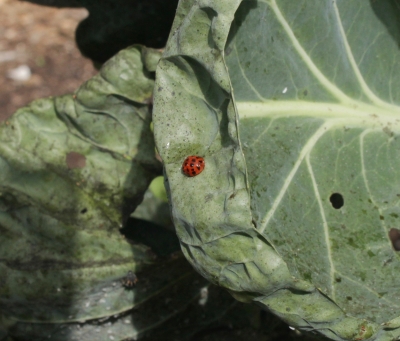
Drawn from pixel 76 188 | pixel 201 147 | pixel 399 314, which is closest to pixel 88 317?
pixel 76 188

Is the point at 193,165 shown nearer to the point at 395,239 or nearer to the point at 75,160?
the point at 75,160

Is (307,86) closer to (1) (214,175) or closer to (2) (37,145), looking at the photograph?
(1) (214,175)

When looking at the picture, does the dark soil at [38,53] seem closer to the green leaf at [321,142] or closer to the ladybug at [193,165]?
the green leaf at [321,142]

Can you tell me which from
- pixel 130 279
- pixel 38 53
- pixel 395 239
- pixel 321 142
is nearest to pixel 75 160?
pixel 130 279

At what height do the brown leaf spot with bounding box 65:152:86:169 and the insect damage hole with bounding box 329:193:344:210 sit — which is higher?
the insect damage hole with bounding box 329:193:344:210

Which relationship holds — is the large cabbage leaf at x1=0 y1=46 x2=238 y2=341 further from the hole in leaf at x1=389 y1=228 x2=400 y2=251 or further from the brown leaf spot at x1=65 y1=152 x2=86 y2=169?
the hole in leaf at x1=389 y1=228 x2=400 y2=251

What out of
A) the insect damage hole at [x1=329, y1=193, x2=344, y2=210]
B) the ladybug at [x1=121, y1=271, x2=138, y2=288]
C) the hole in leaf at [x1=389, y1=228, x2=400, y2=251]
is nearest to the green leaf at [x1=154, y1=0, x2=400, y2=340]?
the insect damage hole at [x1=329, y1=193, x2=344, y2=210]

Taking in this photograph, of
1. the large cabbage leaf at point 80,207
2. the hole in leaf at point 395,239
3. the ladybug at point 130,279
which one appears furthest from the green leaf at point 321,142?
the hole in leaf at point 395,239
